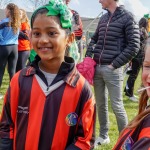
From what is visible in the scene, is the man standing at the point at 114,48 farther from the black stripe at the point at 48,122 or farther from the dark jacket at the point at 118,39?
the black stripe at the point at 48,122

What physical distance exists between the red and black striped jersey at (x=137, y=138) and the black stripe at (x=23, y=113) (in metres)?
0.75

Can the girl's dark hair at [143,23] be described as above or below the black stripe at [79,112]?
above

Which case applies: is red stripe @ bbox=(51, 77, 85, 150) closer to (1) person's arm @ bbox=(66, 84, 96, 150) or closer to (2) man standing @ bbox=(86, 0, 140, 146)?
(1) person's arm @ bbox=(66, 84, 96, 150)

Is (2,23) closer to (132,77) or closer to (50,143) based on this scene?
(132,77)

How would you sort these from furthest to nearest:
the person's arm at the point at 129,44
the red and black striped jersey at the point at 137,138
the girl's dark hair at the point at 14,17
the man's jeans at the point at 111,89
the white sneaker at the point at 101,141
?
the girl's dark hair at the point at 14,17
the white sneaker at the point at 101,141
the man's jeans at the point at 111,89
the person's arm at the point at 129,44
the red and black striped jersey at the point at 137,138

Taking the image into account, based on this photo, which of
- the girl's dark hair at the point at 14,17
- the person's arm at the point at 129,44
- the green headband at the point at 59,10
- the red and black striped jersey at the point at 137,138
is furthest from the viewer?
the girl's dark hair at the point at 14,17

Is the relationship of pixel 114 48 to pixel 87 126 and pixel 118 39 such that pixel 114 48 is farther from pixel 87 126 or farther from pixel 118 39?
pixel 87 126

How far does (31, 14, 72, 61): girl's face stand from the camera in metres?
1.89

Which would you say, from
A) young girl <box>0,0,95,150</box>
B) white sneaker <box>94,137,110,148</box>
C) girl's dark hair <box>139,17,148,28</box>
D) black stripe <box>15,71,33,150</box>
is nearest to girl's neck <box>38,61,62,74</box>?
young girl <box>0,0,95,150</box>

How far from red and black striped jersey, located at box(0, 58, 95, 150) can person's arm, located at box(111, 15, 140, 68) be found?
4.74ft

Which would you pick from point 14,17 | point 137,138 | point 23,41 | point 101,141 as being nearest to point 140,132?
point 137,138

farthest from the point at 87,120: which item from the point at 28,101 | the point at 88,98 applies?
the point at 28,101

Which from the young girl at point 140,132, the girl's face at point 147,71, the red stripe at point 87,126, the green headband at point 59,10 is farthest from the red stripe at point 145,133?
the green headband at point 59,10

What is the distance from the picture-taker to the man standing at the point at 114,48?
129 inches
